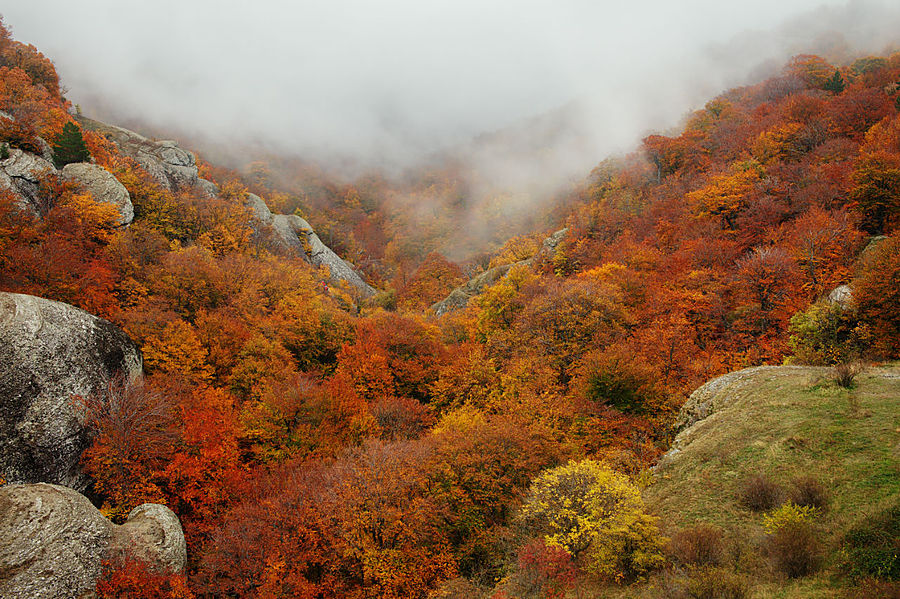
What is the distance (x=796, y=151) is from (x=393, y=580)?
72.2 metres

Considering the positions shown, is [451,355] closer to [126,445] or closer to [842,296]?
[126,445]

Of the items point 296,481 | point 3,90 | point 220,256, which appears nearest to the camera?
point 296,481

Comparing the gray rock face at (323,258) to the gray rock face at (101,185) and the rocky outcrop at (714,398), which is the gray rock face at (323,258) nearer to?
the gray rock face at (101,185)

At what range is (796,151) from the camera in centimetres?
5753

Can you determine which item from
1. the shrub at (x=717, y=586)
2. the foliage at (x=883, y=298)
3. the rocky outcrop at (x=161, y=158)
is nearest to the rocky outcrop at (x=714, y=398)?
the foliage at (x=883, y=298)

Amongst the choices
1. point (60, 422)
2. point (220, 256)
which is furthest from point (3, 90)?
point (60, 422)

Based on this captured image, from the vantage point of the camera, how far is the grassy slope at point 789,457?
12.2 m

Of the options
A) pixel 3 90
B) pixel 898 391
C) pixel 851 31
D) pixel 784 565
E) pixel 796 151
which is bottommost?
pixel 784 565

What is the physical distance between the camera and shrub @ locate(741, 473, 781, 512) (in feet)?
46.9

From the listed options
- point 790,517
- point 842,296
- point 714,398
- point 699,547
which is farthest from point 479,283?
point 790,517

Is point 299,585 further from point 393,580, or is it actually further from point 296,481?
point 296,481

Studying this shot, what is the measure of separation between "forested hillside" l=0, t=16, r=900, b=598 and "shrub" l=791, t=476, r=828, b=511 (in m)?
4.97

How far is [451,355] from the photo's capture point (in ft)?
179

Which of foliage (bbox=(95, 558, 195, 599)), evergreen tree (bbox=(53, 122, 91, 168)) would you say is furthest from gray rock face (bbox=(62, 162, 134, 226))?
foliage (bbox=(95, 558, 195, 599))
